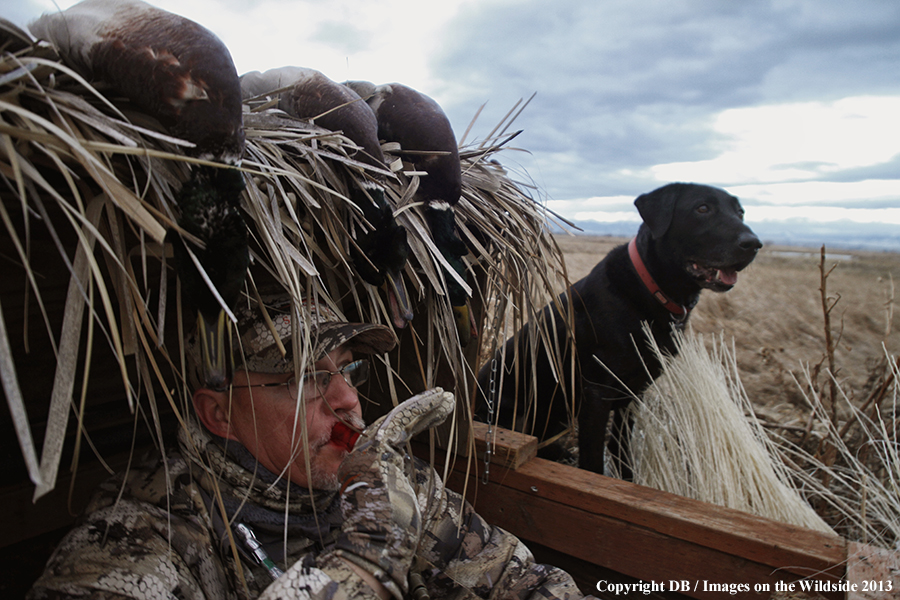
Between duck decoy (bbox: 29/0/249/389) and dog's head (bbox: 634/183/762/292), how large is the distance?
74.7 inches

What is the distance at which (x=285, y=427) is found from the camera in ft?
4.07

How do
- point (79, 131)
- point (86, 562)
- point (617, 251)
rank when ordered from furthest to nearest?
1. point (617, 251)
2. point (86, 562)
3. point (79, 131)

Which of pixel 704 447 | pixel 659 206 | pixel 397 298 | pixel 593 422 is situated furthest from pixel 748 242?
pixel 397 298

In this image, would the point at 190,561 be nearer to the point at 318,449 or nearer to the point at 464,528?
the point at 318,449

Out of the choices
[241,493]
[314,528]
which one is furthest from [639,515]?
[241,493]

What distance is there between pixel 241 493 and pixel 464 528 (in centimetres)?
61

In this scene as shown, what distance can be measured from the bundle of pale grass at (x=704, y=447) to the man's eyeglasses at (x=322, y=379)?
139 cm

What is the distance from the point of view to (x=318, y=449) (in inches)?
49.8

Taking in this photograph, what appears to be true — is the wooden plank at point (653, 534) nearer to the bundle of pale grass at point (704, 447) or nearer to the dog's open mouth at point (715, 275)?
the bundle of pale grass at point (704, 447)

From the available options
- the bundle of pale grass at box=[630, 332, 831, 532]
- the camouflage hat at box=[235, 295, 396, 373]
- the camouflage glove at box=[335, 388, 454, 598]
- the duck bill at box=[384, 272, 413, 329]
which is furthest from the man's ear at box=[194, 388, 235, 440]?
the bundle of pale grass at box=[630, 332, 831, 532]

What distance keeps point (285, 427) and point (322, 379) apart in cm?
14

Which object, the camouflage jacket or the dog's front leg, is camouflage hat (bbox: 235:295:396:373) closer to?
the camouflage jacket

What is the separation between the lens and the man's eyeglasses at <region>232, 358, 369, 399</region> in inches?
48.6

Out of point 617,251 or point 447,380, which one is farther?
point 617,251
